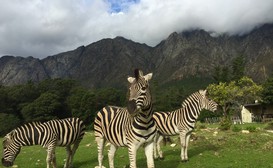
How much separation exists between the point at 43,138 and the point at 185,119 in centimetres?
599

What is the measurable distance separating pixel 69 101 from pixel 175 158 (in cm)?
5913

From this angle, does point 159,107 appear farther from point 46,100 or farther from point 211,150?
point 211,150

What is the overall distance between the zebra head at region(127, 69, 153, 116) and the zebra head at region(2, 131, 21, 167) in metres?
7.37

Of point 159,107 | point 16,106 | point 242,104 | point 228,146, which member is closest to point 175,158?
point 228,146

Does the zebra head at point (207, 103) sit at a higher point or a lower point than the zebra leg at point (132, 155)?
higher

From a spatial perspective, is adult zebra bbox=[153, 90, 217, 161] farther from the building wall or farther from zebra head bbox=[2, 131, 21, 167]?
the building wall

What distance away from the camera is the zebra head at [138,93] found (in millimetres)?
6512

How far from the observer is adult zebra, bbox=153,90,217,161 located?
524 inches

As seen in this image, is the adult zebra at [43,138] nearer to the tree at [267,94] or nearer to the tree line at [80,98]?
the tree line at [80,98]

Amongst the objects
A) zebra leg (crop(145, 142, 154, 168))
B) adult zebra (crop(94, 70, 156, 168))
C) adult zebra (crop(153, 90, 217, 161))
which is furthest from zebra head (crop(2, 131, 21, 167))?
zebra leg (crop(145, 142, 154, 168))

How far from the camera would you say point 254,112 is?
57.4m

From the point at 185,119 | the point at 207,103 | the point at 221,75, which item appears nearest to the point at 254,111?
the point at 221,75

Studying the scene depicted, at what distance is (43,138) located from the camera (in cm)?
1227

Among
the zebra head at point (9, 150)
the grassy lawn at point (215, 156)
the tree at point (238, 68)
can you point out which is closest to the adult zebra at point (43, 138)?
the zebra head at point (9, 150)
